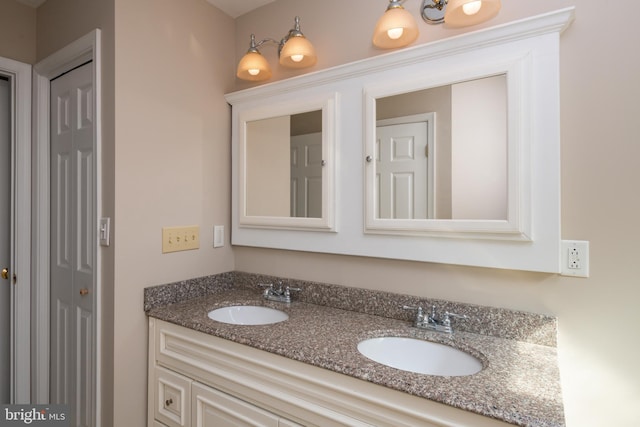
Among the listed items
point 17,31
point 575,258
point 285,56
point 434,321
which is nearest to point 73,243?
point 17,31

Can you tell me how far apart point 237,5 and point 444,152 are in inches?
54.0

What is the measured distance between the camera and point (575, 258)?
3.69 feet

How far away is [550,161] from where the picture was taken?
1130 mm

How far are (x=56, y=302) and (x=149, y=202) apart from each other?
88 cm

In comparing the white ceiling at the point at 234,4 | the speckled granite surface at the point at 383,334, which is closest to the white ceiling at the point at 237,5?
the white ceiling at the point at 234,4

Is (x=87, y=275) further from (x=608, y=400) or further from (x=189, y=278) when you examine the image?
(x=608, y=400)

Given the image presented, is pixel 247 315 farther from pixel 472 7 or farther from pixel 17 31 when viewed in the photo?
pixel 17 31

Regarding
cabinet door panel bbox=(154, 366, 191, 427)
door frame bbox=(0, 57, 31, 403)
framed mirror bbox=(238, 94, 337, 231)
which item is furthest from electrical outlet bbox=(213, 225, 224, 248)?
door frame bbox=(0, 57, 31, 403)

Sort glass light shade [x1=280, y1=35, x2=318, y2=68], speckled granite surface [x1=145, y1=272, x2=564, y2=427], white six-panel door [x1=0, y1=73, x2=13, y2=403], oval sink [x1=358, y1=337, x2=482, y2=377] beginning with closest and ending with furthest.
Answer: speckled granite surface [x1=145, y1=272, x2=564, y2=427] → oval sink [x1=358, y1=337, x2=482, y2=377] → glass light shade [x1=280, y1=35, x2=318, y2=68] → white six-panel door [x1=0, y1=73, x2=13, y2=403]

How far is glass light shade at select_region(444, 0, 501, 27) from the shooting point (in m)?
1.18

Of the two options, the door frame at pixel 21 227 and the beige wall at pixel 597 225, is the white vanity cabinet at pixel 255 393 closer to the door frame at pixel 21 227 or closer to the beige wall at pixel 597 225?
the beige wall at pixel 597 225

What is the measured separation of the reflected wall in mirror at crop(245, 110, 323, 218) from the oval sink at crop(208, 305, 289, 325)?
1.53 ft

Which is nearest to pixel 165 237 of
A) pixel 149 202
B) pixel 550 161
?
pixel 149 202

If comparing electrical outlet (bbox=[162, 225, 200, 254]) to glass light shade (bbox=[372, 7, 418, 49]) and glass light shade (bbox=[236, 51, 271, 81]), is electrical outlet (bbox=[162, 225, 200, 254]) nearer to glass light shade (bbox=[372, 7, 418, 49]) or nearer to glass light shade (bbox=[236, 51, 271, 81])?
glass light shade (bbox=[236, 51, 271, 81])
